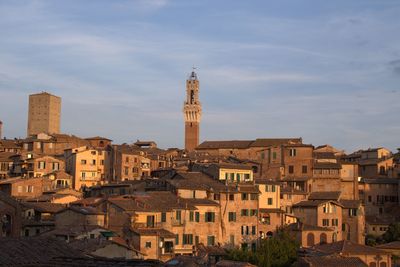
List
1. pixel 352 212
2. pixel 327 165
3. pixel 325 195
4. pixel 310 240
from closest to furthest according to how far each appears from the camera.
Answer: pixel 310 240
pixel 352 212
pixel 325 195
pixel 327 165

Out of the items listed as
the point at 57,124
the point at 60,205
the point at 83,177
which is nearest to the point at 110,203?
the point at 60,205

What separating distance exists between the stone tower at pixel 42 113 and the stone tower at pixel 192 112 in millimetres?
22426

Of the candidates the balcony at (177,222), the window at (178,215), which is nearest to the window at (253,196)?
the balcony at (177,222)

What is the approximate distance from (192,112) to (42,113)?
Answer: 25.6 metres

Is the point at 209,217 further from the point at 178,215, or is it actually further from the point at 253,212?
the point at 253,212

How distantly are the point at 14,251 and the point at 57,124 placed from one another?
11756 centimetres

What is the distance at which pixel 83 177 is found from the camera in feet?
268

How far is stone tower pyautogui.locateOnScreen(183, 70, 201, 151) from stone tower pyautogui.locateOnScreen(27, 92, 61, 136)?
22426 mm

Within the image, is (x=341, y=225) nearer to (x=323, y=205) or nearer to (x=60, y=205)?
(x=323, y=205)

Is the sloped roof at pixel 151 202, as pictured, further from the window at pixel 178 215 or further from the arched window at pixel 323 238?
the arched window at pixel 323 238

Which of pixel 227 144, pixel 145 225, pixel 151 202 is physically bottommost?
pixel 145 225

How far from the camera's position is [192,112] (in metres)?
133

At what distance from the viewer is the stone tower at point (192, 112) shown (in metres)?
131

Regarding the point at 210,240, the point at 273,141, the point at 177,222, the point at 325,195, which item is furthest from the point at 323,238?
the point at 273,141
